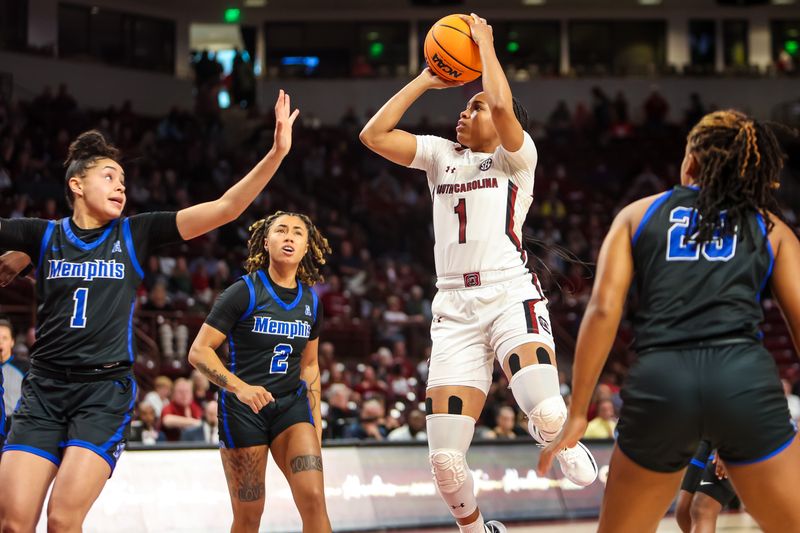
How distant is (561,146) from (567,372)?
28.6 ft

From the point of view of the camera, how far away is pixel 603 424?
12562 millimetres

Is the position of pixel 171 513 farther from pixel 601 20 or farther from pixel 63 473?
pixel 601 20

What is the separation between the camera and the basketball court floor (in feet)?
33.6

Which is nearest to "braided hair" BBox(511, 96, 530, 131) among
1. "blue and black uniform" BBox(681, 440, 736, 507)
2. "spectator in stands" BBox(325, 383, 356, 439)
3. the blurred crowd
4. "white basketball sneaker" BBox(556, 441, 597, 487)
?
"white basketball sneaker" BBox(556, 441, 597, 487)

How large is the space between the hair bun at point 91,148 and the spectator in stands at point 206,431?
5974 mm

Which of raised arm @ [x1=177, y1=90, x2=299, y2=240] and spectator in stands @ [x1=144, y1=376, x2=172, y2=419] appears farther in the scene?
spectator in stands @ [x1=144, y1=376, x2=172, y2=419]

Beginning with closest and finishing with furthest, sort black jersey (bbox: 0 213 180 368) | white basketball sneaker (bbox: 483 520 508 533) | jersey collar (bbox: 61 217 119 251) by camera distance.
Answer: black jersey (bbox: 0 213 180 368) < jersey collar (bbox: 61 217 119 251) < white basketball sneaker (bbox: 483 520 508 533)

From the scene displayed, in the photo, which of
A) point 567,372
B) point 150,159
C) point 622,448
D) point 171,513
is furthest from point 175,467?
point 150,159

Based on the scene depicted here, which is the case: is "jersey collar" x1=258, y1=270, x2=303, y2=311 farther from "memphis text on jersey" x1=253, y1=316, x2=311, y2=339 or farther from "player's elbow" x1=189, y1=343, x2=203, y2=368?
"player's elbow" x1=189, y1=343, x2=203, y2=368

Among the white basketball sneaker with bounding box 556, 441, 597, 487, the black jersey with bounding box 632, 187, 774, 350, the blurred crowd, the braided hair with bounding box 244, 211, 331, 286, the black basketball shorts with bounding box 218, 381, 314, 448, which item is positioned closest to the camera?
the black jersey with bounding box 632, 187, 774, 350

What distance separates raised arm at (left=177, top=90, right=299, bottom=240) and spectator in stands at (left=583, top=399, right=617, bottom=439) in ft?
26.0

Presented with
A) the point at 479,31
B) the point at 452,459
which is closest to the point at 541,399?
the point at 452,459

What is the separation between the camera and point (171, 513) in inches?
381

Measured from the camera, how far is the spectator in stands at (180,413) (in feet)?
37.5
